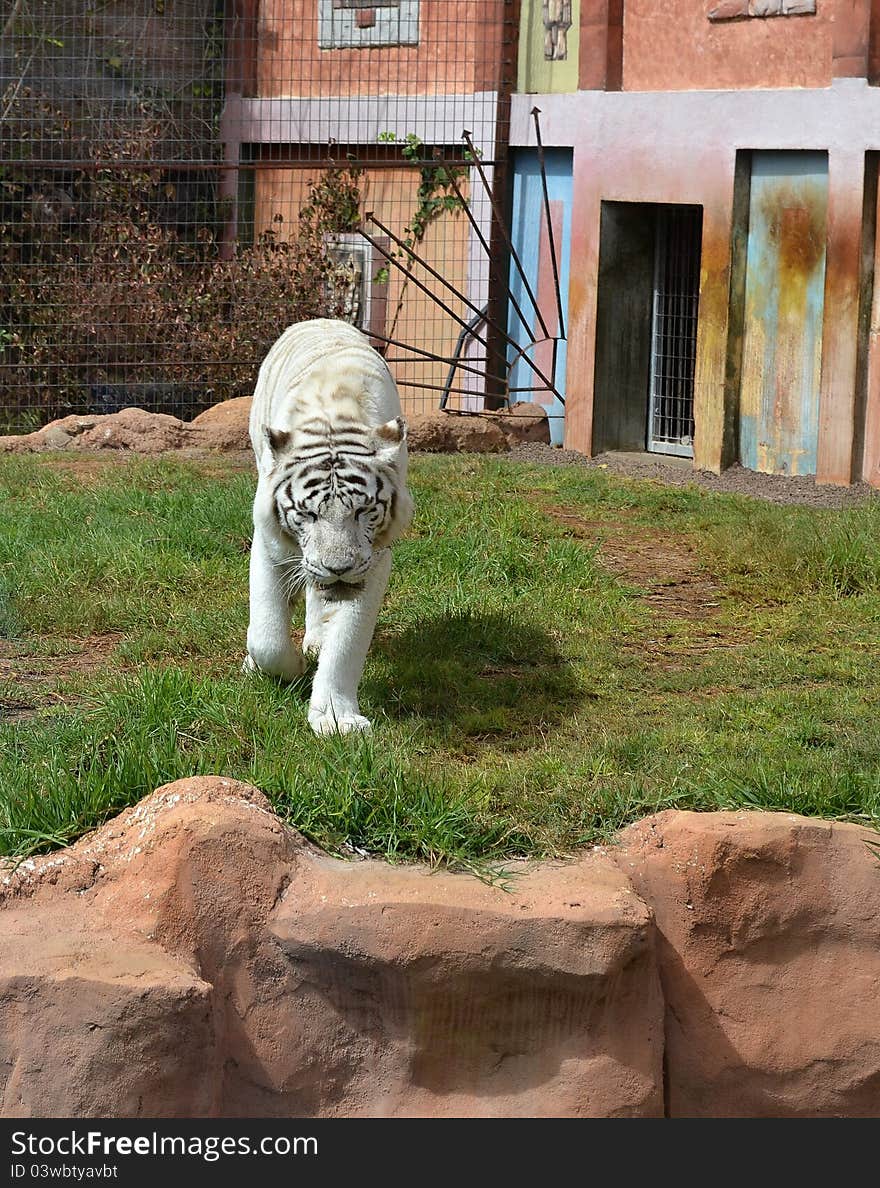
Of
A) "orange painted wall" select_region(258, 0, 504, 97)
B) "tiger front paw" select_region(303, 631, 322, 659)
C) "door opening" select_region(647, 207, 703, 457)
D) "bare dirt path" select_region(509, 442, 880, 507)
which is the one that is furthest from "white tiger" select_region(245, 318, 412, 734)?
"orange painted wall" select_region(258, 0, 504, 97)

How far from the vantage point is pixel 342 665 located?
511 centimetres

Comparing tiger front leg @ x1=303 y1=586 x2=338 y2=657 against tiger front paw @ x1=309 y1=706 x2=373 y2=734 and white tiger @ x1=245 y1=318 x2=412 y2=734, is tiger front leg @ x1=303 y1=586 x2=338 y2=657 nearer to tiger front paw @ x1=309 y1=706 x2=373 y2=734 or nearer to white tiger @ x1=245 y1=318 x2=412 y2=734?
Result: white tiger @ x1=245 y1=318 x2=412 y2=734

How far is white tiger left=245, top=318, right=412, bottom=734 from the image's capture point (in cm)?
490

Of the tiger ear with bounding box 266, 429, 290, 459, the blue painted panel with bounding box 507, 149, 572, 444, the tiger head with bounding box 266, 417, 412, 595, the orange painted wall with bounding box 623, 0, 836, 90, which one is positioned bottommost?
the tiger head with bounding box 266, 417, 412, 595

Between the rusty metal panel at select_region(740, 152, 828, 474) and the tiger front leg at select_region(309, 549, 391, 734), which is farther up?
the rusty metal panel at select_region(740, 152, 828, 474)

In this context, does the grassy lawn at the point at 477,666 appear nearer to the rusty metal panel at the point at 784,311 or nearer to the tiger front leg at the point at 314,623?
the tiger front leg at the point at 314,623

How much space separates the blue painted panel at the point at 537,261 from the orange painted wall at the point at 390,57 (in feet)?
2.49

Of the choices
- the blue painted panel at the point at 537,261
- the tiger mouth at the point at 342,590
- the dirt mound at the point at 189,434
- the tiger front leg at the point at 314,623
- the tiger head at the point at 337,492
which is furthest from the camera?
the blue painted panel at the point at 537,261

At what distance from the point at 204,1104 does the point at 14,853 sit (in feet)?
2.84

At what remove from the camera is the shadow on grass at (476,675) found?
18.2 ft

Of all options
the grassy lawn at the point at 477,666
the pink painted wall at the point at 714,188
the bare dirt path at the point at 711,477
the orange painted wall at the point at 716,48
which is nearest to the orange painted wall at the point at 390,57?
the pink painted wall at the point at 714,188

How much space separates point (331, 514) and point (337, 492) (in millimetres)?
68

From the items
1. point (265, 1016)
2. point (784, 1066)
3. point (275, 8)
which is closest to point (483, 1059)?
point (265, 1016)

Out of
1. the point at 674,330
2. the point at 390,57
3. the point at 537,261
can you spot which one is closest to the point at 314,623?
the point at 674,330
